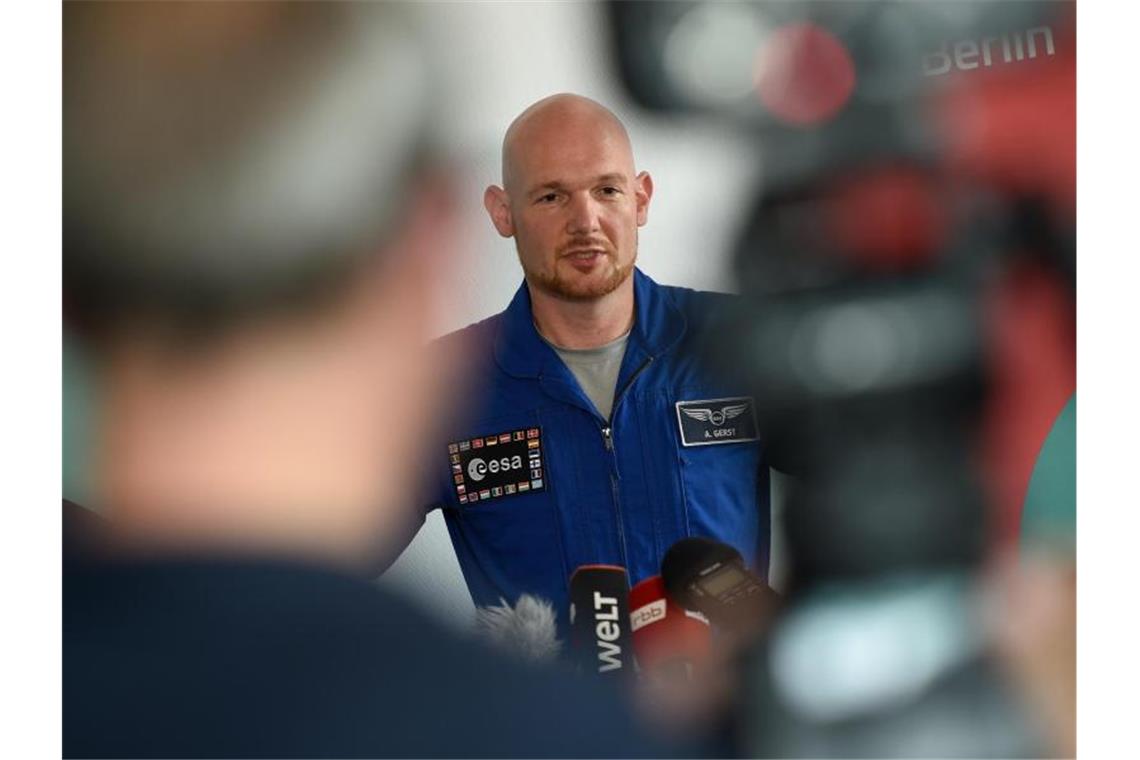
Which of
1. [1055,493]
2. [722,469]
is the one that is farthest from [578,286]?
[1055,493]

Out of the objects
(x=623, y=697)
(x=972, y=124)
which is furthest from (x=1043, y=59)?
(x=623, y=697)

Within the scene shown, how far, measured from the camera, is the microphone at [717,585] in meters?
2.26

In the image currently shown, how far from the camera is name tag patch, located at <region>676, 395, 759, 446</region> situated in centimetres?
228

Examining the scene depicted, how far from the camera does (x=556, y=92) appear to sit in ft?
7.48

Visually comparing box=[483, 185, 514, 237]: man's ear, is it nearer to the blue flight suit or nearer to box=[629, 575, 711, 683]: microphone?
the blue flight suit

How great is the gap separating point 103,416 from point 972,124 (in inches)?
70.3

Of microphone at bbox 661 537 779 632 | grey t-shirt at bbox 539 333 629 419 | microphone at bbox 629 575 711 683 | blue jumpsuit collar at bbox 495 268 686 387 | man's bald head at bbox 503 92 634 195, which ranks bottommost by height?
microphone at bbox 629 575 711 683

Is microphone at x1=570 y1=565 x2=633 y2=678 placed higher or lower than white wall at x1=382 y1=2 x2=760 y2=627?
lower

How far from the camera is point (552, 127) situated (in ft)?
7.43

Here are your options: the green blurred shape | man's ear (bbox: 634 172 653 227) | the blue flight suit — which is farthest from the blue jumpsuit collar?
the green blurred shape

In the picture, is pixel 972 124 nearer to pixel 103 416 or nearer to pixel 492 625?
pixel 492 625

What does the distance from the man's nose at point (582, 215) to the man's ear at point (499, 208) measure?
121mm

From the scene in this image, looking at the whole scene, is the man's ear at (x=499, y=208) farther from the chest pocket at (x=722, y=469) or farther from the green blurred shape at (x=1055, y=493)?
the green blurred shape at (x=1055, y=493)

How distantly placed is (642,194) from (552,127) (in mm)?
215
